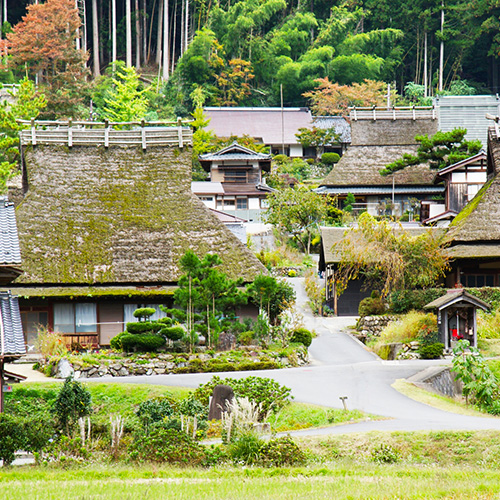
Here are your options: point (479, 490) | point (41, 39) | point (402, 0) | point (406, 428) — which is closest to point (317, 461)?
point (406, 428)

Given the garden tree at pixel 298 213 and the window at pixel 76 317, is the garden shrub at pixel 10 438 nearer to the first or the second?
the window at pixel 76 317

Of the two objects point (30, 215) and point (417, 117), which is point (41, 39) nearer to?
point (417, 117)

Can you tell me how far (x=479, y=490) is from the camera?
1127 cm

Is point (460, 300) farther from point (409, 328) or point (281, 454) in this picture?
point (281, 454)

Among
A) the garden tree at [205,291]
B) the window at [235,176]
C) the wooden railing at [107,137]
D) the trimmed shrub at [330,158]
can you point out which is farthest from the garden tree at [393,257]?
the trimmed shrub at [330,158]

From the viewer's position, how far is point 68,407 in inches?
682

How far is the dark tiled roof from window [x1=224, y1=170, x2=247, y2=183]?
39.5 m

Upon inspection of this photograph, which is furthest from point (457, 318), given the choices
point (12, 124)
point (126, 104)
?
point (126, 104)

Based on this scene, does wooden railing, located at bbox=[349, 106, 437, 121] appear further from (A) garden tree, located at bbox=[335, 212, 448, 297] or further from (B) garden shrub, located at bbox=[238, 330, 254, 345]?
(B) garden shrub, located at bbox=[238, 330, 254, 345]

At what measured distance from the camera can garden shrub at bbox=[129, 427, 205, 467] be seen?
14805mm

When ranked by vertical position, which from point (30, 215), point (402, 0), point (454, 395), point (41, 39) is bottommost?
point (454, 395)

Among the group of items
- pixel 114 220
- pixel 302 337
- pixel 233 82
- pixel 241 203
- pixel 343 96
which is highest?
pixel 233 82

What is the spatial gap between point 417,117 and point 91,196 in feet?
103

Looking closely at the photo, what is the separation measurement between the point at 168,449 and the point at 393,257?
59.5ft
